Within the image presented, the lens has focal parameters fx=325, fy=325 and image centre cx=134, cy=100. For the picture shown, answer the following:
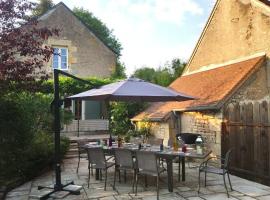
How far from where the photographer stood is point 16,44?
301 inches

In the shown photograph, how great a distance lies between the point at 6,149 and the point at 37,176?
1.57 meters

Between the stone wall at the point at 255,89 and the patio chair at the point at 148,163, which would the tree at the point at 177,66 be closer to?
the stone wall at the point at 255,89

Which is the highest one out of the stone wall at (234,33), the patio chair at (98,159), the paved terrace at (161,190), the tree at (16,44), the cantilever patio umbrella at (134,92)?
the stone wall at (234,33)

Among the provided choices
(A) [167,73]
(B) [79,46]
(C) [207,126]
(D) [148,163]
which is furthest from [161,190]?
(A) [167,73]

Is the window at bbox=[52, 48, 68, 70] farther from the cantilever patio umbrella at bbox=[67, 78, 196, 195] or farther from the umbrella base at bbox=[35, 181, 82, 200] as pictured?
the umbrella base at bbox=[35, 181, 82, 200]

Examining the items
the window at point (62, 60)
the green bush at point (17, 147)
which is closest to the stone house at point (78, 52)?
the window at point (62, 60)

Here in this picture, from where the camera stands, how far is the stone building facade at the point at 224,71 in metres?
10.4

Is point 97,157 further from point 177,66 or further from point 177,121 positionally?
point 177,66

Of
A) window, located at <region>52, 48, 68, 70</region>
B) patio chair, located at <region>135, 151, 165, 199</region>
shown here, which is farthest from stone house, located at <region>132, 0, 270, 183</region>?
window, located at <region>52, 48, 68, 70</region>

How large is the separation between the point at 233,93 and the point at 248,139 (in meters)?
1.68

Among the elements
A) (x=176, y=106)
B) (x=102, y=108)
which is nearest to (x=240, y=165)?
(x=176, y=106)

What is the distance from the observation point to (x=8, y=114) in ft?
26.2

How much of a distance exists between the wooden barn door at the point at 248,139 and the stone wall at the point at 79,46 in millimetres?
12500

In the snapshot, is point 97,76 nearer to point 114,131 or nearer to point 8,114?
point 114,131
